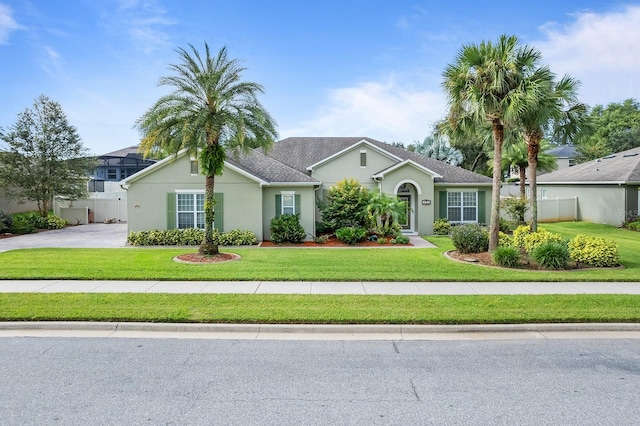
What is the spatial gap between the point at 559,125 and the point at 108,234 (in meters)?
22.5

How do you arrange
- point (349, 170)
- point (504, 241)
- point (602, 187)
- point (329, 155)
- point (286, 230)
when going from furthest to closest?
point (602, 187), point (329, 155), point (349, 170), point (286, 230), point (504, 241)

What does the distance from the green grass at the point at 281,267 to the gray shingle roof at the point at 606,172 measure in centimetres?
1064

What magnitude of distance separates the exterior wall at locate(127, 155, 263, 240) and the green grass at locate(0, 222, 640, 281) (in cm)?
266

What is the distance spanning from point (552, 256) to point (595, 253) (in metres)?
1.57

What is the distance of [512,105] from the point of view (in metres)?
13.8

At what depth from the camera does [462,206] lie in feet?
79.7

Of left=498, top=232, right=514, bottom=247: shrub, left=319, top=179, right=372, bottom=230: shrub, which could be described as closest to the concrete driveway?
left=319, top=179, right=372, bottom=230: shrub

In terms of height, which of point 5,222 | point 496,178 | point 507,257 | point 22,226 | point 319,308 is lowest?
point 319,308

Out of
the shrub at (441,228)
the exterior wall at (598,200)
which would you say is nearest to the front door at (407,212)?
the shrub at (441,228)

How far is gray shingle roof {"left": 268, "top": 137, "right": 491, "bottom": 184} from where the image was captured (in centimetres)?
2456

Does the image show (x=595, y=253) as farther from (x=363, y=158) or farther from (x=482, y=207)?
(x=363, y=158)

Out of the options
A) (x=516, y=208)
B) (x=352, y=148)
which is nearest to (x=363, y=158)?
(x=352, y=148)

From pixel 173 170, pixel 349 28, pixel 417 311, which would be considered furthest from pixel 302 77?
pixel 417 311

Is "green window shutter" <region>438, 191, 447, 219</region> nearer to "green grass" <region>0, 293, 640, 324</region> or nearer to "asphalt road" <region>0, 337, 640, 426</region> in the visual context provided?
"green grass" <region>0, 293, 640, 324</region>
